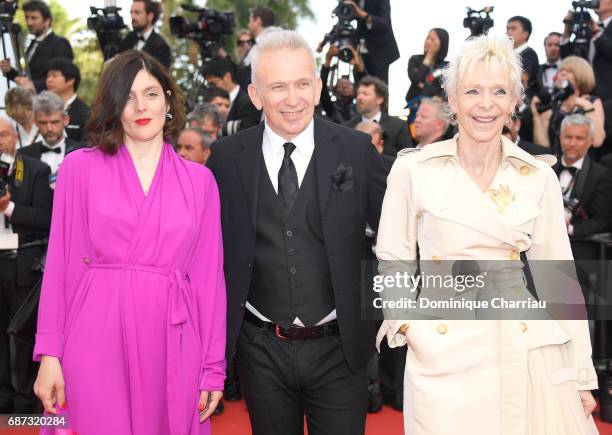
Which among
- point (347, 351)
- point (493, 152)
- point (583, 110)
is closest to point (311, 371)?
point (347, 351)

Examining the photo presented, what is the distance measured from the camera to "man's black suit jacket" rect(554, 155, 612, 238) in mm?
6266

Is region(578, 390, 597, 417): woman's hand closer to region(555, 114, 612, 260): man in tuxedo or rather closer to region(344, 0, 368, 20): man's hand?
region(555, 114, 612, 260): man in tuxedo

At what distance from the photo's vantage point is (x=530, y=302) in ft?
10.3

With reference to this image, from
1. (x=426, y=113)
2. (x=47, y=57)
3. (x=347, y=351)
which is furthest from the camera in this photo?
(x=47, y=57)

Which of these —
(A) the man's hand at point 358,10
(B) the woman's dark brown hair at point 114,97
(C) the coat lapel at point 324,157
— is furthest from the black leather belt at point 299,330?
(A) the man's hand at point 358,10

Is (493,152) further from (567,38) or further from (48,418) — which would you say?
(567,38)

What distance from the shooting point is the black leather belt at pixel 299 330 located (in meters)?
3.40

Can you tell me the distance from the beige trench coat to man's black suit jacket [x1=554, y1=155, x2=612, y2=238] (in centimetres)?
327

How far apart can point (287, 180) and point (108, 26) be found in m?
6.00

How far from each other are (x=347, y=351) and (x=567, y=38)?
21.0ft

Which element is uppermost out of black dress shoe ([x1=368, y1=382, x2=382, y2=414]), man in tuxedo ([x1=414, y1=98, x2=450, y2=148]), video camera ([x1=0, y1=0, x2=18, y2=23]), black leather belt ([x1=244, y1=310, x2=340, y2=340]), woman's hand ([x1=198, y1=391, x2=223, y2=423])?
video camera ([x1=0, y1=0, x2=18, y2=23])

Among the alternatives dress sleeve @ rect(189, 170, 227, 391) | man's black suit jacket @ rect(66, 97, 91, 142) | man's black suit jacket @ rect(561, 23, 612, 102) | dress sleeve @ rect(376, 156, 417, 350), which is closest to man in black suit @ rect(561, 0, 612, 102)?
man's black suit jacket @ rect(561, 23, 612, 102)

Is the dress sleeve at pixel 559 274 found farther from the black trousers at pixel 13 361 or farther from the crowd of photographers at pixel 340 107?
the black trousers at pixel 13 361

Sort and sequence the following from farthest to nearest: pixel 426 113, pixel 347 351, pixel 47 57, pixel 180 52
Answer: pixel 180 52 → pixel 47 57 → pixel 426 113 → pixel 347 351
